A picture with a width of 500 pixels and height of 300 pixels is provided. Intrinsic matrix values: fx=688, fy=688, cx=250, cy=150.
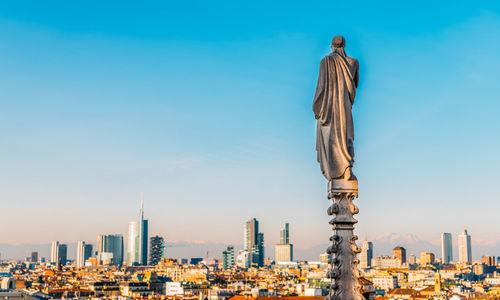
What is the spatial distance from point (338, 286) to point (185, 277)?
188 m

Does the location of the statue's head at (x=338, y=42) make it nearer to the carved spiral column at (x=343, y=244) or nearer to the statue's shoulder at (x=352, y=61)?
the statue's shoulder at (x=352, y=61)

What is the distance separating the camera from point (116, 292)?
140 metres

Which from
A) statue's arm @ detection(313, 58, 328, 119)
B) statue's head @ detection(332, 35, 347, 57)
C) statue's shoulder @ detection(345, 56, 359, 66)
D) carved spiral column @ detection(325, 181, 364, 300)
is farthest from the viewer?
statue's head @ detection(332, 35, 347, 57)

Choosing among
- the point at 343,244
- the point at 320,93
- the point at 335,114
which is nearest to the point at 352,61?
the point at 320,93

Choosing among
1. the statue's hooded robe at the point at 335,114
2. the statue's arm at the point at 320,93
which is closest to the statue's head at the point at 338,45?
the statue's hooded robe at the point at 335,114

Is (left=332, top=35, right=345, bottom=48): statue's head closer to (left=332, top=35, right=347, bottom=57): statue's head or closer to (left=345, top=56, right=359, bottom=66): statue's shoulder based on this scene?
(left=332, top=35, right=347, bottom=57): statue's head

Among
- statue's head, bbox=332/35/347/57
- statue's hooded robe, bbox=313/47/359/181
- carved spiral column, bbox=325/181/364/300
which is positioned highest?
statue's head, bbox=332/35/347/57

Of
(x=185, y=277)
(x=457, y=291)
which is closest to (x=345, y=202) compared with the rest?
(x=457, y=291)

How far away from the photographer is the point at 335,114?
17.4 feet

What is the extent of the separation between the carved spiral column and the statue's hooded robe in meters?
0.14

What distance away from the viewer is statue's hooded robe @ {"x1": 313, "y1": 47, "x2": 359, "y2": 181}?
206 inches

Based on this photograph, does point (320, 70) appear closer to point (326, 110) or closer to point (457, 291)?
point (326, 110)

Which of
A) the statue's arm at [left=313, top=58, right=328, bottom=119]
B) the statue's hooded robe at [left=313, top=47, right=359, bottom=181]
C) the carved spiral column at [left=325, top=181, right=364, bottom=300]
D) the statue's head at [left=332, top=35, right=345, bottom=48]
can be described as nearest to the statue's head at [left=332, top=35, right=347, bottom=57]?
the statue's head at [left=332, top=35, right=345, bottom=48]

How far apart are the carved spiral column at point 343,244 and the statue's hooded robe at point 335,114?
14cm
